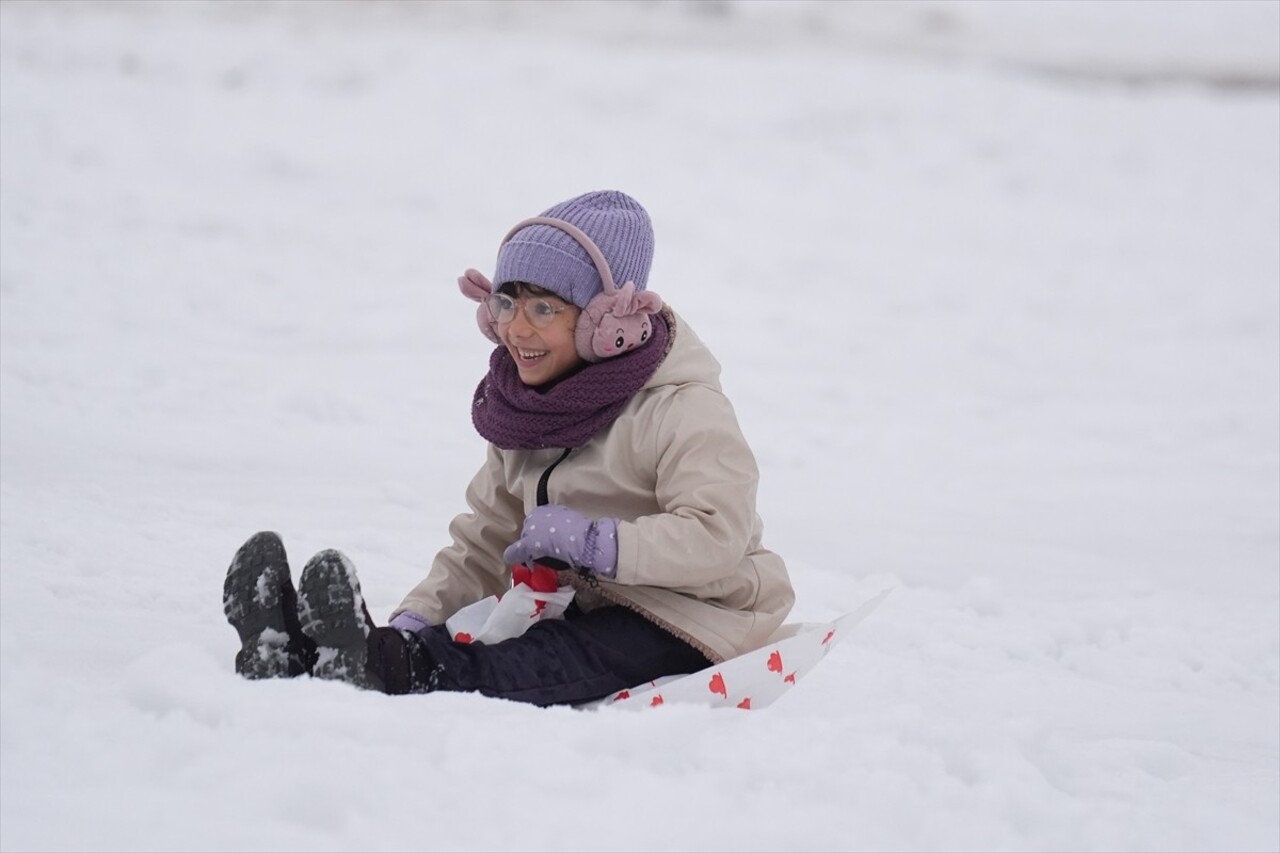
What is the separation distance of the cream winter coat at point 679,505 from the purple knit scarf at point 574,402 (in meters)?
0.03

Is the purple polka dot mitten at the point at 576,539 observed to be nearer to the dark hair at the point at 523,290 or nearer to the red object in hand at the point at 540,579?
the red object in hand at the point at 540,579

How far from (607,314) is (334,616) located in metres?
0.65

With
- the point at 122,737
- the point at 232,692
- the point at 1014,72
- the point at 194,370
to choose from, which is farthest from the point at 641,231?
the point at 1014,72

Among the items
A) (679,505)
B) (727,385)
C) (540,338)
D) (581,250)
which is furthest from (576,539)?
(727,385)

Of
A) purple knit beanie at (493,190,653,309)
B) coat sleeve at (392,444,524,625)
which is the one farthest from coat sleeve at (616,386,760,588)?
coat sleeve at (392,444,524,625)

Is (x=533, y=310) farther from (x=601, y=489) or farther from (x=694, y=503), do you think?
(x=694, y=503)

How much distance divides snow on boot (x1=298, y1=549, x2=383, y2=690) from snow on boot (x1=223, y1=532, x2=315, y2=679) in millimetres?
64

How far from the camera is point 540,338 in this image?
2172mm

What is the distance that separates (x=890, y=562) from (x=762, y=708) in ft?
5.94

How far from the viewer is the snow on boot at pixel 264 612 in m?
1.82

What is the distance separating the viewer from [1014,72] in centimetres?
1230

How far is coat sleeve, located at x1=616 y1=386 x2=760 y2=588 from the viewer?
1989mm

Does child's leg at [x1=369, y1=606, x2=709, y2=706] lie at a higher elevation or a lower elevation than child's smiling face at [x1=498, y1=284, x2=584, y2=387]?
lower

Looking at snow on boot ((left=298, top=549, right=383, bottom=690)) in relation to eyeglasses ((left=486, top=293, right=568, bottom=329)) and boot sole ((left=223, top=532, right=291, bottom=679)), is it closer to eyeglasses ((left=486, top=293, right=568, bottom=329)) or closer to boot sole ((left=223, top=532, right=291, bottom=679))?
boot sole ((left=223, top=532, right=291, bottom=679))
